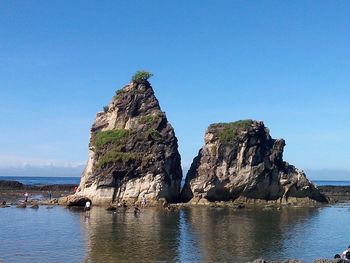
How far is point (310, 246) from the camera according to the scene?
4134cm

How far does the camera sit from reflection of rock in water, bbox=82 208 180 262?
35750mm

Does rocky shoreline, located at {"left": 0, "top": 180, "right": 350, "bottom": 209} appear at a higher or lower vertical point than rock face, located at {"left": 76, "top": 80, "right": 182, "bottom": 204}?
lower

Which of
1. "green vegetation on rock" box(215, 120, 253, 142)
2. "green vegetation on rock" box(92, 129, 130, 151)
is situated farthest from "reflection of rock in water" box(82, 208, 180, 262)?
"green vegetation on rock" box(215, 120, 253, 142)

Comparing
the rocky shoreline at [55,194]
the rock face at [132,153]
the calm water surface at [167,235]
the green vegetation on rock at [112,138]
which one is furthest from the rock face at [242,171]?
the green vegetation on rock at [112,138]

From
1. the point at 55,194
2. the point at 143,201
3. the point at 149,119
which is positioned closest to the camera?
the point at 143,201

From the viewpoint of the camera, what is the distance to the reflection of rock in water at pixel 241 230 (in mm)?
37344

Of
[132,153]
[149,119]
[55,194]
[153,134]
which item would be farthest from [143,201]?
[55,194]

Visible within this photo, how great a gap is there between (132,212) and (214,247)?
1102 inches

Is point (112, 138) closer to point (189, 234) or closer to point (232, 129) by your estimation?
point (232, 129)

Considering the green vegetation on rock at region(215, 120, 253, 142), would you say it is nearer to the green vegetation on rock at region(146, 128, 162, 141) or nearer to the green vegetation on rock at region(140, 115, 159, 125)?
the green vegetation on rock at region(146, 128, 162, 141)

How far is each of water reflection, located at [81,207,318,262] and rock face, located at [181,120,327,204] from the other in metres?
11.0

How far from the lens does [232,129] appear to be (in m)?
84.3

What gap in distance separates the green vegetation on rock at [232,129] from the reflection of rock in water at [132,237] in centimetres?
2248

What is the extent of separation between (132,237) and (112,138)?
124 feet
